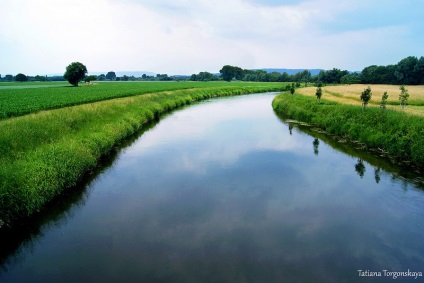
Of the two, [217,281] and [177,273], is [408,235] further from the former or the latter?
[177,273]

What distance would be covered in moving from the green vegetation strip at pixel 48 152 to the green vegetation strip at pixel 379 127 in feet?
58.3

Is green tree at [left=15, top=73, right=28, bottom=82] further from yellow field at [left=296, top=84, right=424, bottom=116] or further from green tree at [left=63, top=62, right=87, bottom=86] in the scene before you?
yellow field at [left=296, top=84, right=424, bottom=116]

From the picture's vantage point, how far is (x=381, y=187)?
1404 centimetres

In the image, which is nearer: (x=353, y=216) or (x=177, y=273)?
(x=177, y=273)

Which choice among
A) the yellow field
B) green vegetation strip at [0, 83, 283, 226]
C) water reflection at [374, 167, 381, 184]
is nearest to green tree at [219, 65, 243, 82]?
the yellow field

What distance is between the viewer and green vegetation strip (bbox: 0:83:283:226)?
1038 centimetres

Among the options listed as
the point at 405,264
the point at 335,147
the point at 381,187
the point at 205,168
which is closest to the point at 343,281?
the point at 405,264

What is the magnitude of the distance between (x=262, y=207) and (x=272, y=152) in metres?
8.69

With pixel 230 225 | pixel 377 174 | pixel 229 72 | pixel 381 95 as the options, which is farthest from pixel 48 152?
pixel 229 72

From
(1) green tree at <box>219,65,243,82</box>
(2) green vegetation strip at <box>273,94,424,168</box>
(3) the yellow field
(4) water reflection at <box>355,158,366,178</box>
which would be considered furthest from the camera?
(1) green tree at <box>219,65,243,82</box>

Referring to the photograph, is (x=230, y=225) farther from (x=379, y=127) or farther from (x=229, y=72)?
(x=229, y=72)

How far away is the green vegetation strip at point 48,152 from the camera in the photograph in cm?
1038

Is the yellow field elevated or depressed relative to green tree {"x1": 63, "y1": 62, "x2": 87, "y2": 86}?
depressed

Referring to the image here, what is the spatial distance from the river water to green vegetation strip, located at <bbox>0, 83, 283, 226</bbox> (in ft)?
2.67
